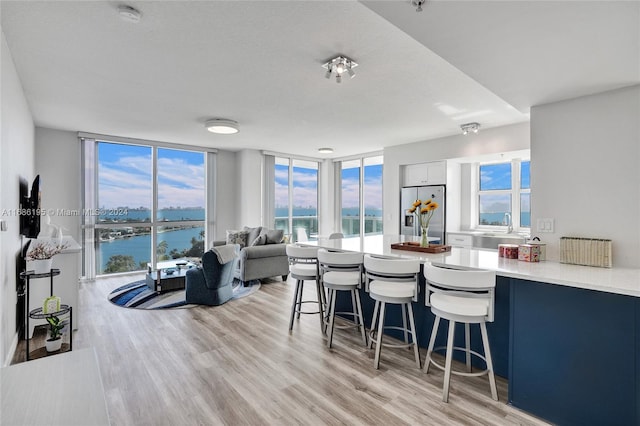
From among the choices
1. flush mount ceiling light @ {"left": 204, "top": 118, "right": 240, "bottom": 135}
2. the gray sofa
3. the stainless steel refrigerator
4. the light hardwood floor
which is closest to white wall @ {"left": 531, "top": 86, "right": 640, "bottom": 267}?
the light hardwood floor

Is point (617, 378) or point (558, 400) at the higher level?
point (617, 378)

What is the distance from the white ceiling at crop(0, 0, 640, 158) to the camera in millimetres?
1651

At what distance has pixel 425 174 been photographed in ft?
20.5

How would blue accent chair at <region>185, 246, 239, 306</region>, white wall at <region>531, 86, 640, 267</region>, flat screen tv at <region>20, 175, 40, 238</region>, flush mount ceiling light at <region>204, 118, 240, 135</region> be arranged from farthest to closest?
flush mount ceiling light at <region>204, 118, 240, 135</region>, blue accent chair at <region>185, 246, 239, 306</region>, flat screen tv at <region>20, 175, 40, 238</region>, white wall at <region>531, 86, 640, 267</region>

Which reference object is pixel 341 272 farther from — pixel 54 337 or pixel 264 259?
pixel 54 337

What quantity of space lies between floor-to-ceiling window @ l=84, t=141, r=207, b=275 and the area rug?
1118mm

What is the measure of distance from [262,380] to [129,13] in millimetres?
2759

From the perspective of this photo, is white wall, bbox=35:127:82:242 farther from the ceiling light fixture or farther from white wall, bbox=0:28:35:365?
the ceiling light fixture

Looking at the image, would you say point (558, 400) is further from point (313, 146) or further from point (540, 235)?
point (313, 146)

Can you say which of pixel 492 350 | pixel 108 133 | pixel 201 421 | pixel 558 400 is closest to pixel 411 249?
pixel 492 350

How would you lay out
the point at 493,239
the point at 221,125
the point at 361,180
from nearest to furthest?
the point at 221,125 < the point at 493,239 < the point at 361,180

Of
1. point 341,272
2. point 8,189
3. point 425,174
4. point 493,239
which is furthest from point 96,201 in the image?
point 493,239

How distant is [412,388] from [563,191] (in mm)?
2014

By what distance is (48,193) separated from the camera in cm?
529
